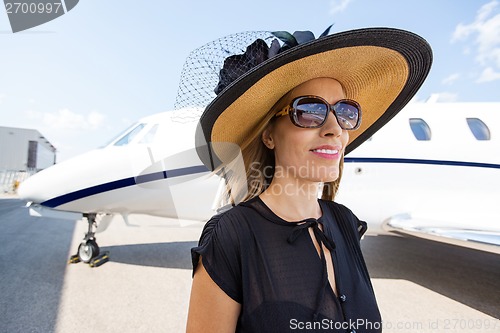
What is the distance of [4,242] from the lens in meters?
6.39

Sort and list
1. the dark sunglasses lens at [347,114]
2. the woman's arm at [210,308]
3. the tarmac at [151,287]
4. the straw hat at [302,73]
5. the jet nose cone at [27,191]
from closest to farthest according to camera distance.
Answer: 1. the woman's arm at [210,308]
2. the straw hat at [302,73]
3. the dark sunglasses lens at [347,114]
4. the tarmac at [151,287]
5. the jet nose cone at [27,191]

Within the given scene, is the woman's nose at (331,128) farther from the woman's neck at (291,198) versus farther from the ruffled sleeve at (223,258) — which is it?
the ruffled sleeve at (223,258)

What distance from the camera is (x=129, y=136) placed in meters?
4.94

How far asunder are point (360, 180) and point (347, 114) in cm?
394

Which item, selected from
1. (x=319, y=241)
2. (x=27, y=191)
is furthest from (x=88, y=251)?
(x=319, y=241)

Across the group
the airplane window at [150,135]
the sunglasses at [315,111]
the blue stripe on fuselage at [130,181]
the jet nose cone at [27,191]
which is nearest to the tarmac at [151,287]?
the blue stripe on fuselage at [130,181]

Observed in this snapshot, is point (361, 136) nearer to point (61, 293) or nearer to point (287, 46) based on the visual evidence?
point (287, 46)

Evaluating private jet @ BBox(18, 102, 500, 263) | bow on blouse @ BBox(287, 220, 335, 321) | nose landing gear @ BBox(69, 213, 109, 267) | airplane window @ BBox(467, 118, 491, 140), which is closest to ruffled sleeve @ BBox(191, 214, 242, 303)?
bow on blouse @ BBox(287, 220, 335, 321)

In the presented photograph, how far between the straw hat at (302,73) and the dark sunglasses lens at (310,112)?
4.4 inches

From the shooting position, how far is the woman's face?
1058 mm

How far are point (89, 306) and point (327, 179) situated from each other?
11.7 feet

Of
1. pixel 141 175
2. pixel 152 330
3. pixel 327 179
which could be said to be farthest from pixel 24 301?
pixel 327 179

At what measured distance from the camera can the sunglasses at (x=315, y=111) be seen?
1.07 m

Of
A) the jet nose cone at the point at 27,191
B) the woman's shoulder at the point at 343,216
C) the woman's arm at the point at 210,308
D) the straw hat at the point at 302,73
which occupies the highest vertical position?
the straw hat at the point at 302,73
